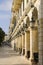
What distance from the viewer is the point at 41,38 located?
52.0ft

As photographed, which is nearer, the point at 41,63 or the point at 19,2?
the point at 41,63

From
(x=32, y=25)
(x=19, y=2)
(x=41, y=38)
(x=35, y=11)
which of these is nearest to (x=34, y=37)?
(x=32, y=25)

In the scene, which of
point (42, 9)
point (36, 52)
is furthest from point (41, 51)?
point (36, 52)

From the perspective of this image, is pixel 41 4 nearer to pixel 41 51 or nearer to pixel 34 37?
pixel 41 51

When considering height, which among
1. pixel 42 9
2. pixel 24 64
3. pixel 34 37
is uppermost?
pixel 42 9

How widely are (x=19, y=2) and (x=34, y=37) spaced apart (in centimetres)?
1666

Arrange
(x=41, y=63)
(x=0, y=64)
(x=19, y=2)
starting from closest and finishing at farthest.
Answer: (x=41, y=63) → (x=0, y=64) → (x=19, y=2)

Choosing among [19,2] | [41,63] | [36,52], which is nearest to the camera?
[41,63]

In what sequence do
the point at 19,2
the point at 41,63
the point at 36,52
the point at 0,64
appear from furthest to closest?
1. the point at 19,2
2. the point at 36,52
3. the point at 0,64
4. the point at 41,63

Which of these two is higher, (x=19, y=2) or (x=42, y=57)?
(x=19, y=2)

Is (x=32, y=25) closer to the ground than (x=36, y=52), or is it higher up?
higher up

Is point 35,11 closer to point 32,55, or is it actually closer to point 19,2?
point 32,55

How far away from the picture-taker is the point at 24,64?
1823 centimetres

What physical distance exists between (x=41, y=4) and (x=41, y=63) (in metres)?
3.59
